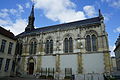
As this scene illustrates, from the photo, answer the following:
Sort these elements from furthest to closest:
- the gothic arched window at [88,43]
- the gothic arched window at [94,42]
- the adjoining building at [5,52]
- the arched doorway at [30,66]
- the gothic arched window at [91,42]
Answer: the arched doorway at [30,66]
the gothic arched window at [88,43]
the gothic arched window at [91,42]
the gothic arched window at [94,42]
the adjoining building at [5,52]

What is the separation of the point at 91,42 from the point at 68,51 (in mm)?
4965

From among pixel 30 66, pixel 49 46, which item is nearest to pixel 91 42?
pixel 49 46

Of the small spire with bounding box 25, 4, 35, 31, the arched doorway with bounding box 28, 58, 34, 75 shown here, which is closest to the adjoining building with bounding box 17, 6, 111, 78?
the arched doorway with bounding box 28, 58, 34, 75

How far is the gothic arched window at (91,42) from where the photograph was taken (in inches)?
796

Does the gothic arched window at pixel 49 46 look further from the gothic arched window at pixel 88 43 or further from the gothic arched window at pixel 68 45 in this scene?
the gothic arched window at pixel 88 43

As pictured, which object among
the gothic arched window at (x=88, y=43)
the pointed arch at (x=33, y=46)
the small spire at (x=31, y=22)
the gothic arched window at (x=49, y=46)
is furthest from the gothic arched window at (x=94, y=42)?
the small spire at (x=31, y=22)

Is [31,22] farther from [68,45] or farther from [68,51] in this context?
[68,51]

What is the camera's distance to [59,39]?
2344cm

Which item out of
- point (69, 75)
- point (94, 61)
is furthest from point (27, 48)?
point (94, 61)

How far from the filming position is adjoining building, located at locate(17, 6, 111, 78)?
63.1 ft

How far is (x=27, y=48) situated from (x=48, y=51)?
6045 millimetres

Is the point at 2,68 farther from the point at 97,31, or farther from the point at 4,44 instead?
the point at 97,31

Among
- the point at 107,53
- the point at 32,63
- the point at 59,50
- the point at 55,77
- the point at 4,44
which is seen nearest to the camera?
the point at 107,53

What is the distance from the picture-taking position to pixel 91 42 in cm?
2062
